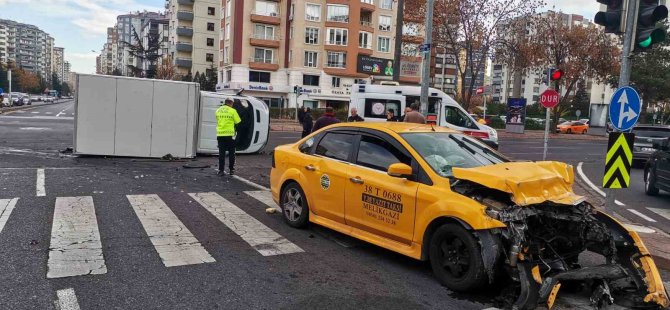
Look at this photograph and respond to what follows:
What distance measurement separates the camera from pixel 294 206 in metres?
6.94

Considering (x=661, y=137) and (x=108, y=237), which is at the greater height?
(x=661, y=137)

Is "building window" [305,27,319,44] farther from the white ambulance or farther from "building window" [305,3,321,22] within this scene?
the white ambulance

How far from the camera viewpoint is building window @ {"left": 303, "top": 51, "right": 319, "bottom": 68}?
61.5 m

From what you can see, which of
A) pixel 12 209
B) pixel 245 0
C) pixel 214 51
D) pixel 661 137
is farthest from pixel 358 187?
pixel 214 51

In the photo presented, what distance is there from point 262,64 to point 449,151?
58053 mm

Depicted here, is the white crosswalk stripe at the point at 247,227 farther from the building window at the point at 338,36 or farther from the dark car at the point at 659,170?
the building window at the point at 338,36

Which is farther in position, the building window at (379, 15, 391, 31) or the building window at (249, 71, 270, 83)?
the building window at (379, 15, 391, 31)

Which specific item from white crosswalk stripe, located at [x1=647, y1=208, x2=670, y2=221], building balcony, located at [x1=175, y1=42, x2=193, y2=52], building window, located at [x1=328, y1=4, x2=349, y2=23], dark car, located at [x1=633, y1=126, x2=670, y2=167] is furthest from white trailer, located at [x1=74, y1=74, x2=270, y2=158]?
building balcony, located at [x1=175, y1=42, x2=193, y2=52]

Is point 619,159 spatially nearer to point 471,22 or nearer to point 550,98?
point 550,98

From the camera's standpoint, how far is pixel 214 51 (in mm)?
86688

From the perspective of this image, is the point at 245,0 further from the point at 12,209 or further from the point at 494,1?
the point at 12,209

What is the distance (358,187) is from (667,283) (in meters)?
3.46

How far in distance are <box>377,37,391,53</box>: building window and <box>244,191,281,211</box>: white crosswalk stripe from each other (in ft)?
191

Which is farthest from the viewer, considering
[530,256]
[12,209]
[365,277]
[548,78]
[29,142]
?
[29,142]
